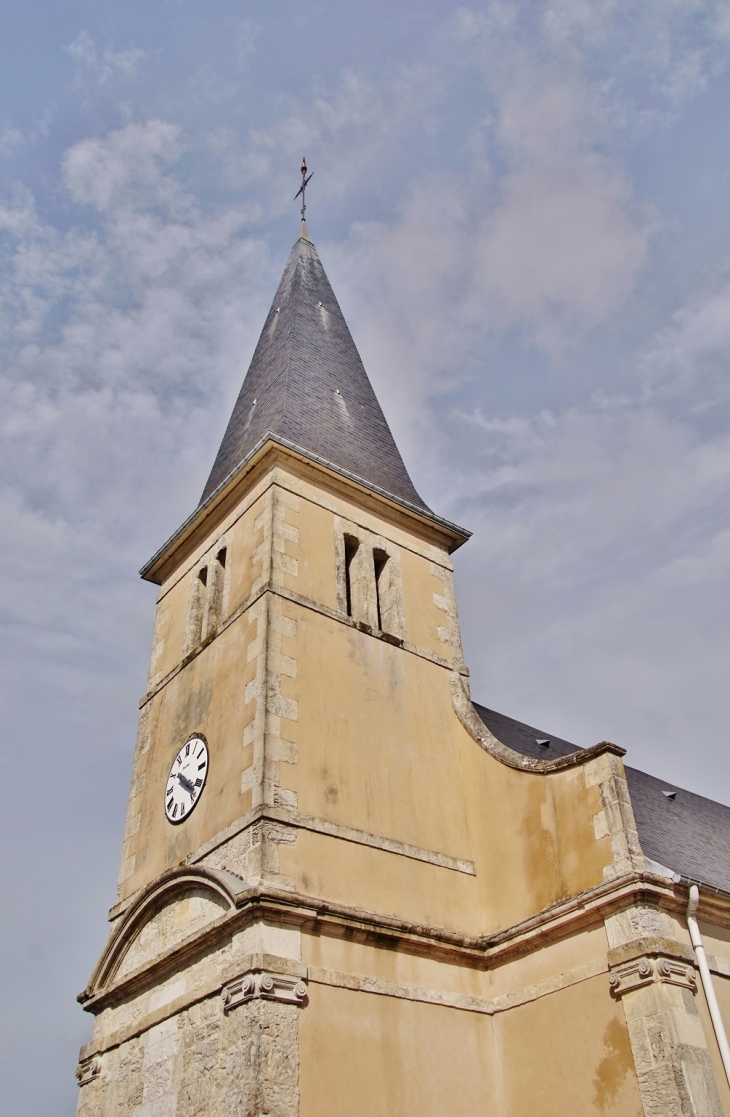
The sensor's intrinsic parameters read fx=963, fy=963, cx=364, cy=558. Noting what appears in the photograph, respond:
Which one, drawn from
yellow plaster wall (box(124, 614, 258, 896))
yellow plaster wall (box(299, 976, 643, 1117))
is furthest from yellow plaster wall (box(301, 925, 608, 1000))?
yellow plaster wall (box(124, 614, 258, 896))

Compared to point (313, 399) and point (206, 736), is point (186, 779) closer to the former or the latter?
point (206, 736)

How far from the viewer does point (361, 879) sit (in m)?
8.70

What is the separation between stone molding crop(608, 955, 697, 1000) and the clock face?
4.21m

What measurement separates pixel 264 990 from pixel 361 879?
1.60 metres

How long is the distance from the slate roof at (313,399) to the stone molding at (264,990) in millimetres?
6250

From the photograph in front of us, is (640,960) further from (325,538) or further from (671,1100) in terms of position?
(325,538)

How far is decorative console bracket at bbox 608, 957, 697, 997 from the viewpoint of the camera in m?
7.55

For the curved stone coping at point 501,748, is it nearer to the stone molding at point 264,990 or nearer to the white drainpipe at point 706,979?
the white drainpipe at point 706,979

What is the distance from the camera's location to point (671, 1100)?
699 centimetres

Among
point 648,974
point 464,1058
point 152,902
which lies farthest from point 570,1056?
point 152,902

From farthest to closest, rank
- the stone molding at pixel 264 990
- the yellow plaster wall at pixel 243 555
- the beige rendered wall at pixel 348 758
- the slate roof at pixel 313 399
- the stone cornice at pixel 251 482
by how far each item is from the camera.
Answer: the slate roof at pixel 313 399, the stone cornice at pixel 251 482, the yellow plaster wall at pixel 243 555, the beige rendered wall at pixel 348 758, the stone molding at pixel 264 990

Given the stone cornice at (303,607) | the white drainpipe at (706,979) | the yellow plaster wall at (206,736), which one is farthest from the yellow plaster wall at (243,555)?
the white drainpipe at (706,979)

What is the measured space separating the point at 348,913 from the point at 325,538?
14.5ft

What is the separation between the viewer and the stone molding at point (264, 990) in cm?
736
